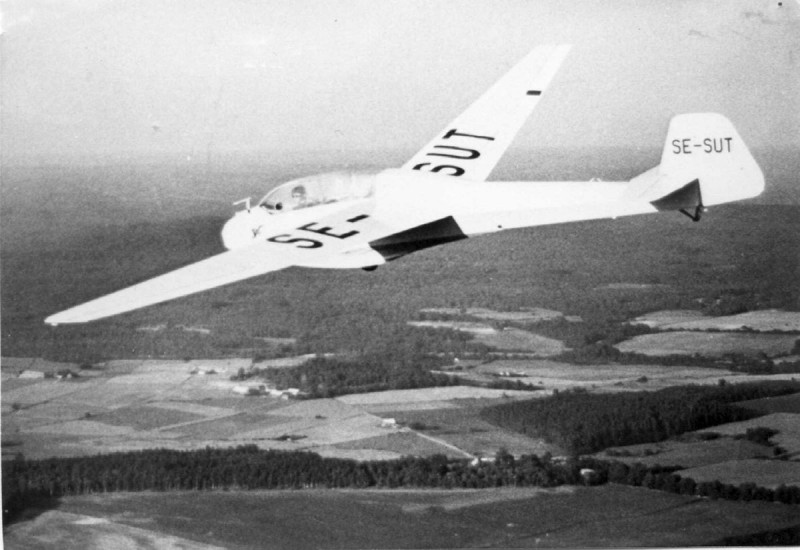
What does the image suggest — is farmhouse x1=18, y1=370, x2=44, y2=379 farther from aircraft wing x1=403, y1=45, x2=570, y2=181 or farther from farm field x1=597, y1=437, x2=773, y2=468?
farm field x1=597, y1=437, x2=773, y2=468

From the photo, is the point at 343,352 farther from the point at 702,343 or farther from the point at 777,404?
the point at 777,404

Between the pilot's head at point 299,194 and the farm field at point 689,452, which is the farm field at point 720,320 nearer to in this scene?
the farm field at point 689,452

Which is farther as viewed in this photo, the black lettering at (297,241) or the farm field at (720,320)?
the farm field at (720,320)

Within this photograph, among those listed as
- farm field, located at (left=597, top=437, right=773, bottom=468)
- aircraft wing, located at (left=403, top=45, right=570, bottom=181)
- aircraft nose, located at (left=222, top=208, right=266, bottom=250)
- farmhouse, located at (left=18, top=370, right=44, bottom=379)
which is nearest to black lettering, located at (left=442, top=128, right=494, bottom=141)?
aircraft wing, located at (left=403, top=45, right=570, bottom=181)

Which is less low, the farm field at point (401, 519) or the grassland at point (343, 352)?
the grassland at point (343, 352)

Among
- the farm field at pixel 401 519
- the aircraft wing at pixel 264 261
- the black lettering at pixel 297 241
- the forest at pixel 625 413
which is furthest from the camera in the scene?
the forest at pixel 625 413

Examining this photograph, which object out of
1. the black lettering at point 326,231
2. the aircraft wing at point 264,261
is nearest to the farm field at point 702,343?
the aircraft wing at point 264,261
